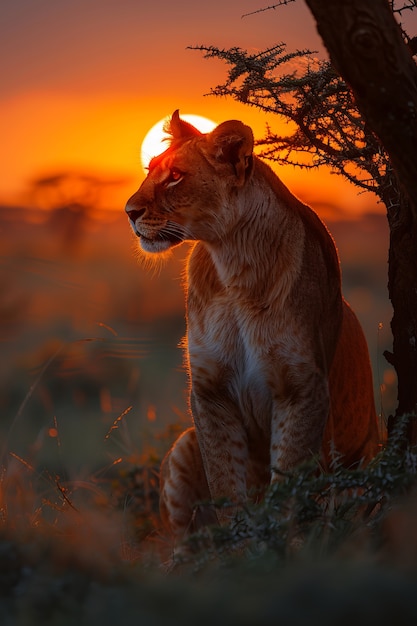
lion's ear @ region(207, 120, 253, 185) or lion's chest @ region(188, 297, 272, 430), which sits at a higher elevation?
lion's ear @ region(207, 120, 253, 185)

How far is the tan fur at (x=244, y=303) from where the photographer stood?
14.6ft

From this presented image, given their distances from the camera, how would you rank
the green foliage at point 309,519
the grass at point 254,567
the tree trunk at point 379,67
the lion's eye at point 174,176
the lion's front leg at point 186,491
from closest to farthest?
1. the grass at point 254,567
2. the green foliage at point 309,519
3. the tree trunk at point 379,67
4. the lion's eye at point 174,176
5. the lion's front leg at point 186,491

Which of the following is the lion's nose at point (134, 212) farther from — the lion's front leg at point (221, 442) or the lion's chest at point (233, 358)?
the lion's front leg at point (221, 442)

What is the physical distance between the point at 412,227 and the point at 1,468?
2.55m

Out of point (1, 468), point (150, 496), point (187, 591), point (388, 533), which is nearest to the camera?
point (187, 591)

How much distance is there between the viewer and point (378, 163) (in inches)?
200

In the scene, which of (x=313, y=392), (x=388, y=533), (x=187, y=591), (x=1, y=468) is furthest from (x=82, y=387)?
(x=187, y=591)

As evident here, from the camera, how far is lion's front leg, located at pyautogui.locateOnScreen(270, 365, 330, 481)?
4.41m

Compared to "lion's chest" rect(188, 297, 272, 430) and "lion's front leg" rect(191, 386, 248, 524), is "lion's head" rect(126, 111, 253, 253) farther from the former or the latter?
"lion's front leg" rect(191, 386, 248, 524)

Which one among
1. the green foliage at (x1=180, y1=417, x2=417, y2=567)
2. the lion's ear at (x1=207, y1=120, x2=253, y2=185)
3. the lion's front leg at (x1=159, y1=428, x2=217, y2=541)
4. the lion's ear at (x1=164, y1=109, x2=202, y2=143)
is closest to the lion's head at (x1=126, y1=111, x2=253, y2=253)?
the lion's ear at (x1=207, y1=120, x2=253, y2=185)

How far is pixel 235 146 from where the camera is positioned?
14.8 ft

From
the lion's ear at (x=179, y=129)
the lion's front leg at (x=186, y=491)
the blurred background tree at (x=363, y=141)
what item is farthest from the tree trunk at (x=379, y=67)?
the lion's front leg at (x=186, y=491)

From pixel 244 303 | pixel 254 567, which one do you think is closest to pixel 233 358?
pixel 244 303

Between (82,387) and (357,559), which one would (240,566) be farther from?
(82,387)
